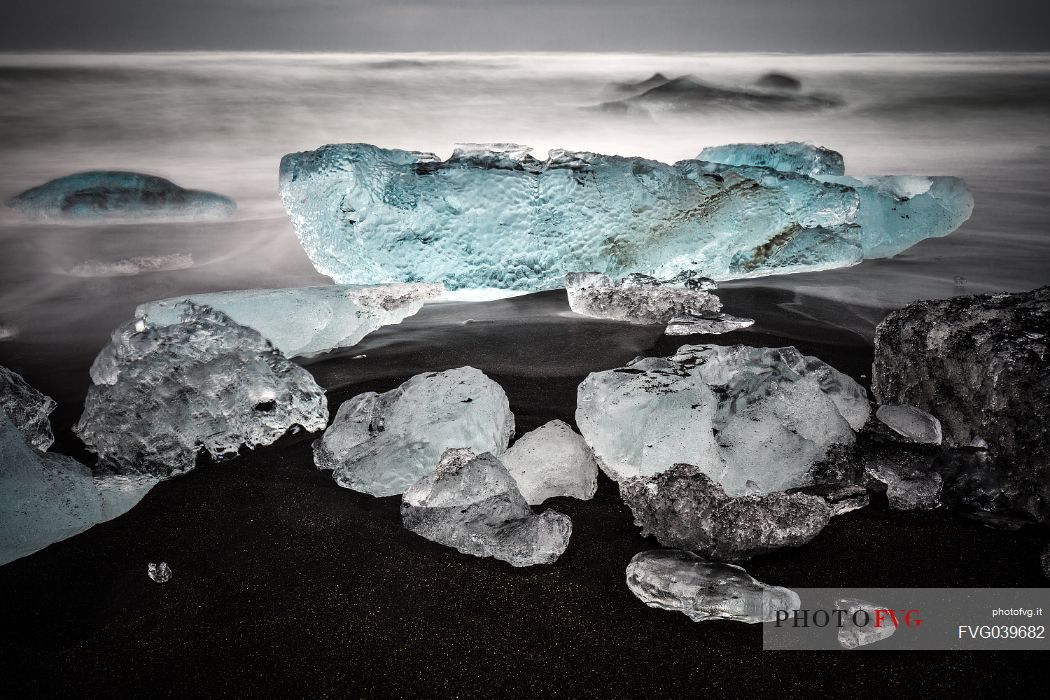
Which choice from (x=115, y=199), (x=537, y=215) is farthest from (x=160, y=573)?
(x=115, y=199)

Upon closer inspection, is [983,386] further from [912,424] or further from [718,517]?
[718,517]

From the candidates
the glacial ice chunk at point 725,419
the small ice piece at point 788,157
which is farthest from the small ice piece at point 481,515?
the small ice piece at point 788,157

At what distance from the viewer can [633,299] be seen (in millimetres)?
3209

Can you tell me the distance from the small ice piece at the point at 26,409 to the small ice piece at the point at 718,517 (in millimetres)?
1742

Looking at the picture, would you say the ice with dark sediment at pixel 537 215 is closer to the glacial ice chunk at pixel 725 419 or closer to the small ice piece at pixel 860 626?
the glacial ice chunk at pixel 725 419

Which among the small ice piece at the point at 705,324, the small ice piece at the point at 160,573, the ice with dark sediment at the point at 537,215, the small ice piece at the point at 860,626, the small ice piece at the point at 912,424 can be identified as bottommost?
the small ice piece at the point at 160,573

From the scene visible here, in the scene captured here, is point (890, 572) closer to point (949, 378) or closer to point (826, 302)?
point (949, 378)

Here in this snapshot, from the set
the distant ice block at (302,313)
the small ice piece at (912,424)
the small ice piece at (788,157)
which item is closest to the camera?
the small ice piece at (912,424)

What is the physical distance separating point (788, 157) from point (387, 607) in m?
3.60

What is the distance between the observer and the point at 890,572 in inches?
68.8

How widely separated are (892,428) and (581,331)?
123cm

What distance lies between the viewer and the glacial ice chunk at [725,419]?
202cm

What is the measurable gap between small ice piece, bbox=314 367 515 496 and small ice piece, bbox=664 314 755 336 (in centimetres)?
92

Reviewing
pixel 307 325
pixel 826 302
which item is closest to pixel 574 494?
pixel 307 325
